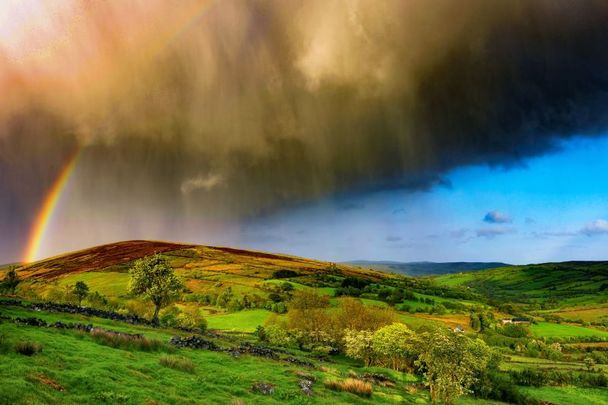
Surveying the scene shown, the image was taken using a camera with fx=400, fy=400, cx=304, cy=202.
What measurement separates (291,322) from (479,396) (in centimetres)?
4516

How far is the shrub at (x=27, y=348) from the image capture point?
26.3 meters

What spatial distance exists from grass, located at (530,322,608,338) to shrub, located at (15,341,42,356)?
185 m

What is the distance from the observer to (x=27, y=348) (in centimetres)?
2664

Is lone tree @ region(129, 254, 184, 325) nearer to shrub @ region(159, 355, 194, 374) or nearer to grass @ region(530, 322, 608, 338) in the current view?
shrub @ region(159, 355, 194, 374)

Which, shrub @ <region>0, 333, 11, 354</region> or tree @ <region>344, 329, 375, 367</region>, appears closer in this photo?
shrub @ <region>0, 333, 11, 354</region>

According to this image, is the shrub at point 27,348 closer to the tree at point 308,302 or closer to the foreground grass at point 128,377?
the foreground grass at point 128,377

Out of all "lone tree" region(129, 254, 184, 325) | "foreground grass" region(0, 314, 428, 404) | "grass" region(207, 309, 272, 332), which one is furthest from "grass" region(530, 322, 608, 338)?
"foreground grass" region(0, 314, 428, 404)

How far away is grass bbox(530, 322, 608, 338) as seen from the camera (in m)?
172

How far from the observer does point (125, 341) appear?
123 feet

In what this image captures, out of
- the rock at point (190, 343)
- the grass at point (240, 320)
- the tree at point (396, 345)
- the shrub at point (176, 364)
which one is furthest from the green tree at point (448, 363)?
the grass at point (240, 320)

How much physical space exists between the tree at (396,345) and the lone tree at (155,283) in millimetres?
39880

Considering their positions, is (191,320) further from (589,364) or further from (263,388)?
(589,364)

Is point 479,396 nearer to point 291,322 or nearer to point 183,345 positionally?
point 291,322

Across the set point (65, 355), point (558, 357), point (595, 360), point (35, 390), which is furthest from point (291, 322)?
point (595, 360)
